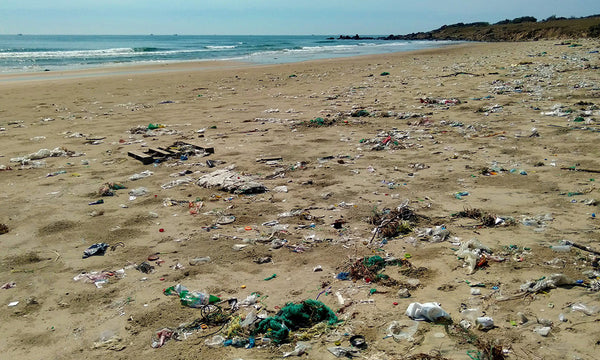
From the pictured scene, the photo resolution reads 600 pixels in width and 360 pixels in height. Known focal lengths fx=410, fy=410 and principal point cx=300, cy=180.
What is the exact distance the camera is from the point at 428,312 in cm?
269

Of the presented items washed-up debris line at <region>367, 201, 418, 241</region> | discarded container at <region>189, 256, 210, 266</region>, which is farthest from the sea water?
discarded container at <region>189, 256, 210, 266</region>

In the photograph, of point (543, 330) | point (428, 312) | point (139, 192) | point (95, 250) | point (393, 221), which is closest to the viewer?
point (543, 330)

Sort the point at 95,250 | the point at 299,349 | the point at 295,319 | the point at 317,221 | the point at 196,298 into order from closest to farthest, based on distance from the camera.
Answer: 1. the point at 299,349
2. the point at 295,319
3. the point at 196,298
4. the point at 95,250
5. the point at 317,221

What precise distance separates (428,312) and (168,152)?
5.46 metres

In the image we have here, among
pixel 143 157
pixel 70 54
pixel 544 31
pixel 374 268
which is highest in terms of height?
pixel 544 31

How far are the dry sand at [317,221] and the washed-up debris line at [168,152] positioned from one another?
0.50 ft

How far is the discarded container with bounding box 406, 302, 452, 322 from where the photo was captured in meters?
2.68

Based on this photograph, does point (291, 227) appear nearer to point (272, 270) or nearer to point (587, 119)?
point (272, 270)

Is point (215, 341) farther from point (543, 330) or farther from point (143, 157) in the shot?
point (143, 157)

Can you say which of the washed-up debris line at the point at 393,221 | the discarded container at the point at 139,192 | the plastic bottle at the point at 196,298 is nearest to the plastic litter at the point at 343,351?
the plastic bottle at the point at 196,298

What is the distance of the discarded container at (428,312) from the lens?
2682 mm

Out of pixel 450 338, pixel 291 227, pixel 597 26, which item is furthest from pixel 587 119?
pixel 597 26

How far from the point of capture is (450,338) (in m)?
2.51

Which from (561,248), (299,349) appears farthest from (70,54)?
(561,248)
